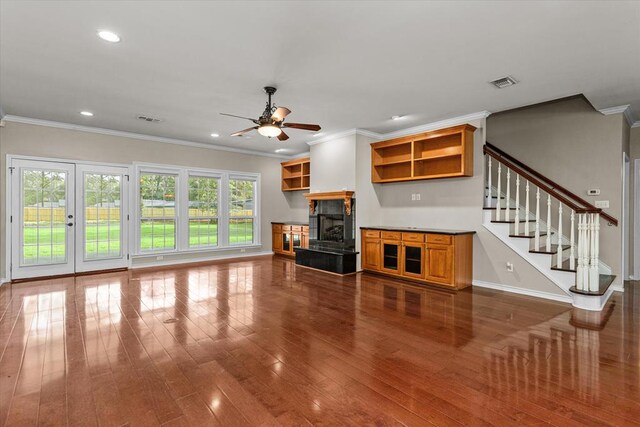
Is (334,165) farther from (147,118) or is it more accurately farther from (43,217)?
(43,217)

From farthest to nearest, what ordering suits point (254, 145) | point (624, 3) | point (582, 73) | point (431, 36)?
point (254, 145) < point (582, 73) < point (431, 36) < point (624, 3)

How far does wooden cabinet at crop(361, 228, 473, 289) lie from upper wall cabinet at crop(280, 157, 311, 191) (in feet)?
9.45

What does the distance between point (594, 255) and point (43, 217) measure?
8702mm

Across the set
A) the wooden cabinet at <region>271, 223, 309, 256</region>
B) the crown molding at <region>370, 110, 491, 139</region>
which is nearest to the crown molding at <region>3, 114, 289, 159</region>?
the wooden cabinet at <region>271, 223, 309, 256</region>

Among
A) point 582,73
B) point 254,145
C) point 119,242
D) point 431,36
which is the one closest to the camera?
point 431,36

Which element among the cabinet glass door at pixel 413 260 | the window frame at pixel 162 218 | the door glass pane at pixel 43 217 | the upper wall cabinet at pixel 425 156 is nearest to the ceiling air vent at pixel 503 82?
the upper wall cabinet at pixel 425 156

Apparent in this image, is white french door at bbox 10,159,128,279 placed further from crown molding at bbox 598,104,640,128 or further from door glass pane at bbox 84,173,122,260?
crown molding at bbox 598,104,640,128

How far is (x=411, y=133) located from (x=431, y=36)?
134 inches

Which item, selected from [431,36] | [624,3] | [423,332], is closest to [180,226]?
[423,332]

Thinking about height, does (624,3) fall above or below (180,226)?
above

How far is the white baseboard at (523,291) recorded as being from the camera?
4477 mm

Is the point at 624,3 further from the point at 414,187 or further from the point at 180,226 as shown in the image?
the point at 180,226

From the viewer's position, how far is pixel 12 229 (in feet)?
18.4

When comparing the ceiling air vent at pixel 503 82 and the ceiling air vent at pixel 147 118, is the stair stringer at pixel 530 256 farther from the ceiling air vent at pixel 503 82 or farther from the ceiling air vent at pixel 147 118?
the ceiling air vent at pixel 147 118
